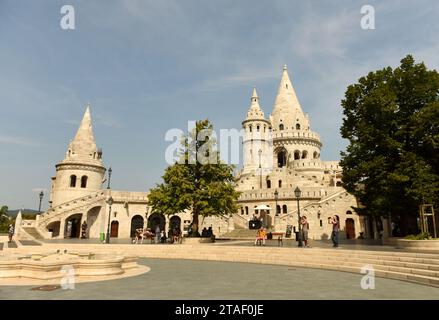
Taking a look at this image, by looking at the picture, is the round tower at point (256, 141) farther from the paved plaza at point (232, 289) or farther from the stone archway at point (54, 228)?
the paved plaza at point (232, 289)

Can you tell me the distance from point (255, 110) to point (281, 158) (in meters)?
11.7

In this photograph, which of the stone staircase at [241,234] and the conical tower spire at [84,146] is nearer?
the stone staircase at [241,234]

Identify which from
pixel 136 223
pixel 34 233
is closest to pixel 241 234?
pixel 136 223

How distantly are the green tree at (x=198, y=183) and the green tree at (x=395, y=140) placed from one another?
31.1 ft

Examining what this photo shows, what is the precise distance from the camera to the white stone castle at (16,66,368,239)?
3416 centimetres

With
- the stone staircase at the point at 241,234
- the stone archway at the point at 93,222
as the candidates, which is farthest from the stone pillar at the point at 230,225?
the stone archway at the point at 93,222

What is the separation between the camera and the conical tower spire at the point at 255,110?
6009 centimetres

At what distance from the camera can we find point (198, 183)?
25.5 m

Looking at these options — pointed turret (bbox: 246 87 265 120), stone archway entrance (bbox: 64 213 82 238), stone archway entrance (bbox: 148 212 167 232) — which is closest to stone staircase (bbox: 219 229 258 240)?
stone archway entrance (bbox: 148 212 167 232)

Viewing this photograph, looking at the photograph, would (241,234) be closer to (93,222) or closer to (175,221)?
(175,221)

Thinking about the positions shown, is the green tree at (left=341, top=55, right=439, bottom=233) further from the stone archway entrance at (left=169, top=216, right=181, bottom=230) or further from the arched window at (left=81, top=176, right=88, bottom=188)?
the arched window at (left=81, top=176, right=88, bottom=188)

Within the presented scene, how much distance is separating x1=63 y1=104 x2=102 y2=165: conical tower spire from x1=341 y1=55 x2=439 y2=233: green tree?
34.7 meters

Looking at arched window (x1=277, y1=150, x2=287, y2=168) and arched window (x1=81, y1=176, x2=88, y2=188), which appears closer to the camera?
arched window (x1=81, y1=176, x2=88, y2=188)

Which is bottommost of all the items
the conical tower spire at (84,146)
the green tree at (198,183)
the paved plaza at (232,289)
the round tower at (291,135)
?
the paved plaza at (232,289)
